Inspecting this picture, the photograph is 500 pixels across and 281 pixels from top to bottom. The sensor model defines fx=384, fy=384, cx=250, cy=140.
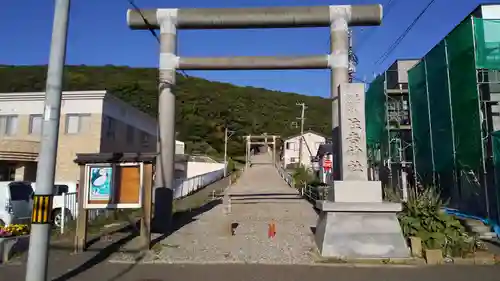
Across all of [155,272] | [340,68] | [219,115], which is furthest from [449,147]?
[219,115]

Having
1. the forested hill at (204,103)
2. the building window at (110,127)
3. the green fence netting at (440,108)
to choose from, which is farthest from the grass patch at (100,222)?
the forested hill at (204,103)

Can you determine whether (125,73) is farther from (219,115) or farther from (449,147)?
(449,147)

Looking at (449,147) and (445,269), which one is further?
(449,147)

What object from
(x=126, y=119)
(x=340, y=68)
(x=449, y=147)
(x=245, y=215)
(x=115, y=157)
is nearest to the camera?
(x=115, y=157)

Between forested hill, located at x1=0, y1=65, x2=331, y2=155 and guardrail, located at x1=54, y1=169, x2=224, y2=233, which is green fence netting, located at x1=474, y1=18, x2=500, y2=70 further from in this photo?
forested hill, located at x1=0, y1=65, x2=331, y2=155

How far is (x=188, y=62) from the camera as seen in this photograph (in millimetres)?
11797

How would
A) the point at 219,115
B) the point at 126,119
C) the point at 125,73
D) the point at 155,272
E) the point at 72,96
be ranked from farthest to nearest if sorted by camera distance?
the point at 125,73 → the point at 219,115 → the point at 126,119 → the point at 72,96 → the point at 155,272

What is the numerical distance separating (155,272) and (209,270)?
0.98 metres

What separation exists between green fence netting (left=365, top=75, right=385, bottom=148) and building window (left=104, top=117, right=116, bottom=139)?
1530 cm

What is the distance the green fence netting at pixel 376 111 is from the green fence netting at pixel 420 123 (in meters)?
2.96

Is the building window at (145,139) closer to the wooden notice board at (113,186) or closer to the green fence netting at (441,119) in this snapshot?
the wooden notice board at (113,186)

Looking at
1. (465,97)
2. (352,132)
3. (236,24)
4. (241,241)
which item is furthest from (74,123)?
(465,97)

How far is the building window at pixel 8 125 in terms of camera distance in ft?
77.0

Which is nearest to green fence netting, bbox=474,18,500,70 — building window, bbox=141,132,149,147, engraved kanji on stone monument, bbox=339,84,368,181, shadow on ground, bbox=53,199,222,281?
engraved kanji on stone monument, bbox=339,84,368,181
